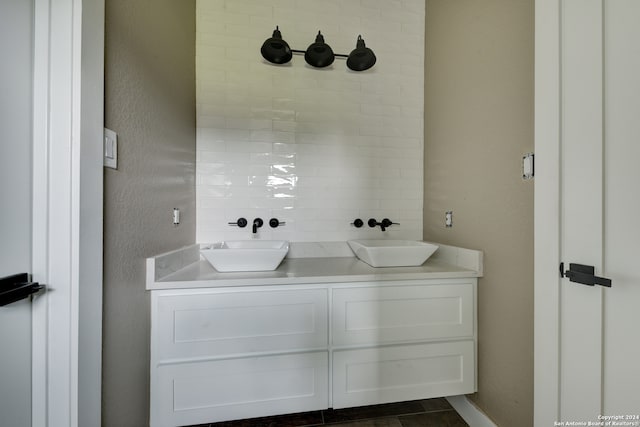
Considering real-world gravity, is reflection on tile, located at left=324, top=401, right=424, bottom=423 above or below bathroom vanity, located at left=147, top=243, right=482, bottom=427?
below

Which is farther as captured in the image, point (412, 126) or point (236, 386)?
point (412, 126)

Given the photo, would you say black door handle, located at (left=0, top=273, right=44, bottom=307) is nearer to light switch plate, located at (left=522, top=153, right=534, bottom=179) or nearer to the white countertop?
the white countertop

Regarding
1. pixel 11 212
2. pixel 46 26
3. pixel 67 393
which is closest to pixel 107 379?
pixel 67 393

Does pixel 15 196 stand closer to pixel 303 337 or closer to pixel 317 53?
A: pixel 303 337

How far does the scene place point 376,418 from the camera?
4.41 ft

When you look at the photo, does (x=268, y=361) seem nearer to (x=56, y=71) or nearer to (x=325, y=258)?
(x=325, y=258)

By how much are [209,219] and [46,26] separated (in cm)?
109

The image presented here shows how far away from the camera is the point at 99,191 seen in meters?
0.76

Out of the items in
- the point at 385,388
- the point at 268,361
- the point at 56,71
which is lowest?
the point at 385,388

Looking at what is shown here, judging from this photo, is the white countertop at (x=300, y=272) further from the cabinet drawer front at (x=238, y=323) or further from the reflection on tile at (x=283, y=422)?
the reflection on tile at (x=283, y=422)

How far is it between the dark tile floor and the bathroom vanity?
25 centimetres

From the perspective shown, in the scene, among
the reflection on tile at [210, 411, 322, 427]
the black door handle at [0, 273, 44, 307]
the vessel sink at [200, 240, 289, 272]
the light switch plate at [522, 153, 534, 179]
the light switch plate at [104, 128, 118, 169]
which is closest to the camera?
the black door handle at [0, 273, 44, 307]

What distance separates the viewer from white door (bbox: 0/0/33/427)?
61 centimetres
